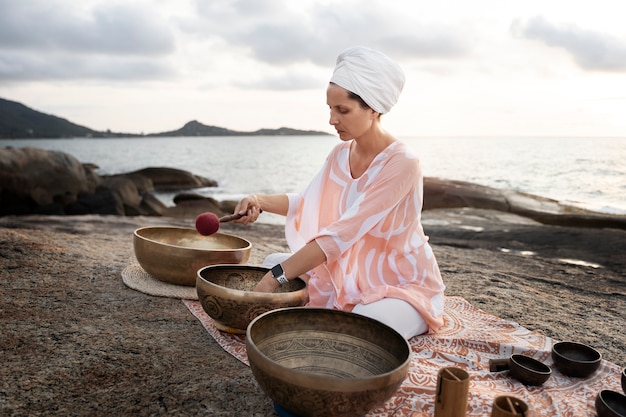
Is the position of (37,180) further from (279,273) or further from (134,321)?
(279,273)

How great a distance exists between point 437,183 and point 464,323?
1049 cm

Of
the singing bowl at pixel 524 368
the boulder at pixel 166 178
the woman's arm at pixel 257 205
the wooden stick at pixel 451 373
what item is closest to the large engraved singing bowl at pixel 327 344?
the wooden stick at pixel 451 373

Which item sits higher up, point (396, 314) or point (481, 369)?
point (396, 314)

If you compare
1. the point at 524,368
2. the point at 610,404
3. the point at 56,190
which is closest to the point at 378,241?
the point at 524,368

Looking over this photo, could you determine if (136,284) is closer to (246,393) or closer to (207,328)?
(207,328)

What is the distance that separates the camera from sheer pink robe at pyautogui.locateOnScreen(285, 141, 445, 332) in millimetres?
2459

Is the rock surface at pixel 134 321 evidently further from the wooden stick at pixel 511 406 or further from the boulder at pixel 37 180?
the boulder at pixel 37 180

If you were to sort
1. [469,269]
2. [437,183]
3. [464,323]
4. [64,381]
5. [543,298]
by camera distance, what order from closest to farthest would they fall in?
[64,381] → [464,323] → [543,298] → [469,269] → [437,183]

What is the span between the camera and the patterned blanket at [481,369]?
78.0 inches

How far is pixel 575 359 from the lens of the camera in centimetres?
238

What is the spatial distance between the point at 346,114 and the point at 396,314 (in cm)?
98

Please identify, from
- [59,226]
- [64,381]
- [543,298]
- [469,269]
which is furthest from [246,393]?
[59,226]

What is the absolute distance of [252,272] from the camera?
2.90 meters

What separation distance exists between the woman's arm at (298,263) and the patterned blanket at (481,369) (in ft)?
1.01
